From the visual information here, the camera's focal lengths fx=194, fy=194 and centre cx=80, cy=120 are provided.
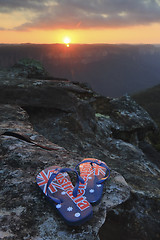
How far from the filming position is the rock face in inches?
90.5

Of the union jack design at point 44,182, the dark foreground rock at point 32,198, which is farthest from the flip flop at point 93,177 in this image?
the union jack design at point 44,182

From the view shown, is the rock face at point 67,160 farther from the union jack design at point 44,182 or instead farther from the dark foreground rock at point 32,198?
the union jack design at point 44,182

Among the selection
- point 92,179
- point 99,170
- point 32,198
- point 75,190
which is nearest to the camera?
point 32,198

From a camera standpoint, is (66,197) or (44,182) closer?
(66,197)

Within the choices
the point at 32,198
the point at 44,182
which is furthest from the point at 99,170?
the point at 32,198

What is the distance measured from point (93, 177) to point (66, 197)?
2.16 feet

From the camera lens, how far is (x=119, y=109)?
33.3 feet

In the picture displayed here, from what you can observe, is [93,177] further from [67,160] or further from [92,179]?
[67,160]

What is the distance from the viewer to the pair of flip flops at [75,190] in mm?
2338

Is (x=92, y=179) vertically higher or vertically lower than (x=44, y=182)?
lower

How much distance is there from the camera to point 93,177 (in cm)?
316

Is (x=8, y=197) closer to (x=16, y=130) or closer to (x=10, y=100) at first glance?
(x=16, y=130)

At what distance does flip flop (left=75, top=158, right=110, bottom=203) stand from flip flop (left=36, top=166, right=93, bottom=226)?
100 mm

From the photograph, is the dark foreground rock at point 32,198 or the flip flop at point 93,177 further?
the flip flop at point 93,177
